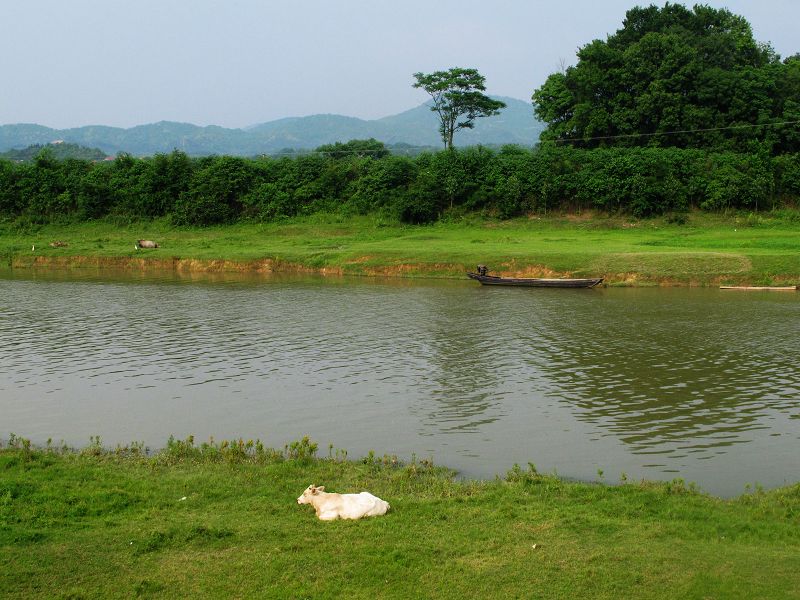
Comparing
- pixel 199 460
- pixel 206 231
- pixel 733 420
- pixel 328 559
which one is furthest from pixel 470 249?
pixel 328 559

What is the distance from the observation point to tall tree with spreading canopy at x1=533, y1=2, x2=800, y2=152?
51.3 m

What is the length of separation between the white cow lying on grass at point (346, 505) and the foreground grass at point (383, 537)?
175 mm

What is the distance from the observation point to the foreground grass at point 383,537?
715 cm

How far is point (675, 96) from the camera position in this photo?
51469 mm

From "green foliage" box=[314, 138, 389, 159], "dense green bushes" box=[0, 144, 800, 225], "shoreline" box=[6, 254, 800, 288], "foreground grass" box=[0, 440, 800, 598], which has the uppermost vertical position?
"green foliage" box=[314, 138, 389, 159]

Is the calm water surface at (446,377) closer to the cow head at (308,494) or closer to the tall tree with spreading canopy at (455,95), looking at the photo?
the cow head at (308,494)

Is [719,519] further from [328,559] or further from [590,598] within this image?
[328,559]

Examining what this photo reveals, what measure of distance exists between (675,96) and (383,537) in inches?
1942

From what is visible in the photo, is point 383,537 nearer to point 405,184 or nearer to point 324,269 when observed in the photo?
point 324,269

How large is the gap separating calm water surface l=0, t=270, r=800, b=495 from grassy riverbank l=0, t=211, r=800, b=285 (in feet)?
11.1

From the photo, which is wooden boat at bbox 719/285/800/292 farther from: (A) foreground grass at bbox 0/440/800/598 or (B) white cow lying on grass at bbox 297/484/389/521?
(B) white cow lying on grass at bbox 297/484/389/521

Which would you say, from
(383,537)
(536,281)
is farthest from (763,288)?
(383,537)

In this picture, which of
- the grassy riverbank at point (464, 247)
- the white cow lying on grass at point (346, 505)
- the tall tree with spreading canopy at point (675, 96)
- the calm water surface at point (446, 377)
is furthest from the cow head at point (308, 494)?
the tall tree with spreading canopy at point (675, 96)

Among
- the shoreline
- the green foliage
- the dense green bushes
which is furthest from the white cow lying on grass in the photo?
the green foliage
